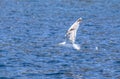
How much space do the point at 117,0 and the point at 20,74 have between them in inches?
1343

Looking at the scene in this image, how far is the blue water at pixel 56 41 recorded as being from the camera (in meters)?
25.5

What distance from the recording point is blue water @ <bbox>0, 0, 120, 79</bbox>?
83.8 ft

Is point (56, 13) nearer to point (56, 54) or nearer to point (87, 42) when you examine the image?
point (87, 42)

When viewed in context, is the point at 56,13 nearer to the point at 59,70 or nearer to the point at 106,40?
the point at 106,40

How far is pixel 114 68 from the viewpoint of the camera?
2633cm

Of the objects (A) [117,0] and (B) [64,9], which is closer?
(B) [64,9]

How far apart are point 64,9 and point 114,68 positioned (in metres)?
24.0

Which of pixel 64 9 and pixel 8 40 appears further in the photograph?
pixel 64 9

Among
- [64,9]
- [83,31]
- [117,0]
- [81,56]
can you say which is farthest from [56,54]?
[117,0]

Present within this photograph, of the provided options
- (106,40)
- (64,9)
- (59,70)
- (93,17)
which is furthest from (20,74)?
(64,9)

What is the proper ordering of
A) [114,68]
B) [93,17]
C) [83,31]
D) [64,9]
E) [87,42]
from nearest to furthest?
[114,68], [87,42], [83,31], [93,17], [64,9]

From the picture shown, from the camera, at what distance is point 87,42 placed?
32.8 m

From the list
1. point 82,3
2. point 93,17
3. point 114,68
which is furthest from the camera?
point 82,3

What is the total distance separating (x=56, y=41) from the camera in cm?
3328
